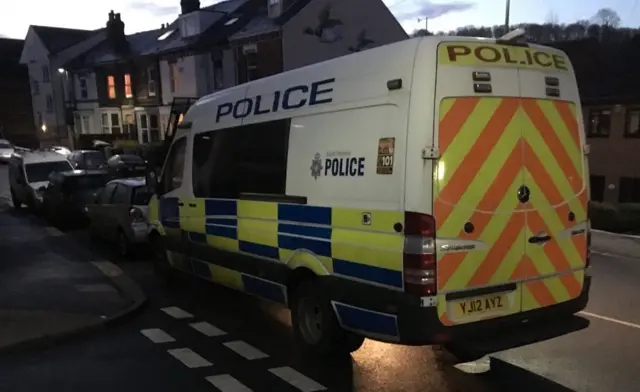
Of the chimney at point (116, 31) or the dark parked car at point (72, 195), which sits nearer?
the dark parked car at point (72, 195)

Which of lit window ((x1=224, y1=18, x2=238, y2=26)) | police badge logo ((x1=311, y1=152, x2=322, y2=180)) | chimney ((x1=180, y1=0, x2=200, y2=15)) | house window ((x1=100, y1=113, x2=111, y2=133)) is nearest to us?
police badge logo ((x1=311, y1=152, x2=322, y2=180))

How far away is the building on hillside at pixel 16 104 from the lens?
5697cm

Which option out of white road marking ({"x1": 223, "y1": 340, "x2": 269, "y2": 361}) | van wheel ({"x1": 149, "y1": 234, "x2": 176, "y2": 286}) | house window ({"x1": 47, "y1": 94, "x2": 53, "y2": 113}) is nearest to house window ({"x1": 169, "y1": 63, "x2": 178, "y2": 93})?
house window ({"x1": 47, "y1": 94, "x2": 53, "y2": 113})

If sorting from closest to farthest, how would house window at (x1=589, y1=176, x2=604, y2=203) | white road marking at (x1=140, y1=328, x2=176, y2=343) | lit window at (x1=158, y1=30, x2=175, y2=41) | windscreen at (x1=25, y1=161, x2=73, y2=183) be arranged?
white road marking at (x1=140, y1=328, x2=176, y2=343) < windscreen at (x1=25, y1=161, x2=73, y2=183) < house window at (x1=589, y1=176, x2=604, y2=203) < lit window at (x1=158, y1=30, x2=175, y2=41)

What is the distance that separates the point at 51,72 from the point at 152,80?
17039 millimetres

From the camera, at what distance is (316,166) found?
5430 mm

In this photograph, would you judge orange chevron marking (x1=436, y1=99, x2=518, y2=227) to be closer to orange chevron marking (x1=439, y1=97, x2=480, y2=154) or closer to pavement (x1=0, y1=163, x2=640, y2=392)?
orange chevron marking (x1=439, y1=97, x2=480, y2=154)

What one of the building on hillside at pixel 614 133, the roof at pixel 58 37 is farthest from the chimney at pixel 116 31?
the building on hillside at pixel 614 133

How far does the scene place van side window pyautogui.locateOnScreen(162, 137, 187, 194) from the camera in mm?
7898

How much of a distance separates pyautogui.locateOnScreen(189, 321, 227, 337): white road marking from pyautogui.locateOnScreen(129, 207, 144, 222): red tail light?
181 inches

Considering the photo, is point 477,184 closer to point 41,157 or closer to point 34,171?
point 34,171

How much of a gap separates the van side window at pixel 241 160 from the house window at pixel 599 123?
70.2 feet

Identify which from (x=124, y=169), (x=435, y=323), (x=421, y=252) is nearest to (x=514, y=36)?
(x=421, y=252)

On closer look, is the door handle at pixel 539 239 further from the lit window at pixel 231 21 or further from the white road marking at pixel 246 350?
the lit window at pixel 231 21
